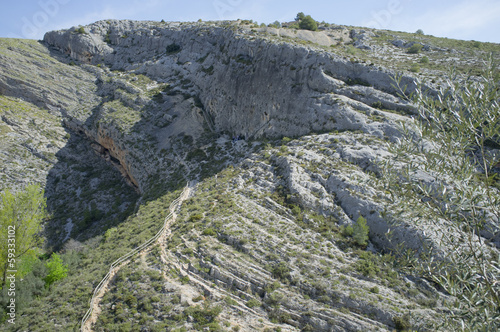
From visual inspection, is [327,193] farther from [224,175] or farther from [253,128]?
[253,128]

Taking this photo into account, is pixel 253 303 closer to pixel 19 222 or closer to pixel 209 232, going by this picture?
pixel 209 232

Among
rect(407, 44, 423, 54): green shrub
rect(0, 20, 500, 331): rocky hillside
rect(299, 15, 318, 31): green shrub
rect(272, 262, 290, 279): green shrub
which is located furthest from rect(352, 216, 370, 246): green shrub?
rect(299, 15, 318, 31): green shrub

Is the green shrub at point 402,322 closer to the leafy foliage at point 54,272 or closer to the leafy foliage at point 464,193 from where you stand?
the leafy foliage at point 464,193

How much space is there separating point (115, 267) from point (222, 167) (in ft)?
59.9

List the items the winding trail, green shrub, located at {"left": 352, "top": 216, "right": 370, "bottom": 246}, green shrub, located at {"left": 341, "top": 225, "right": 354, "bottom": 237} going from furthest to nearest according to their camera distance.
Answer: green shrub, located at {"left": 341, "top": 225, "right": 354, "bottom": 237} → green shrub, located at {"left": 352, "top": 216, "right": 370, "bottom": 246} → the winding trail

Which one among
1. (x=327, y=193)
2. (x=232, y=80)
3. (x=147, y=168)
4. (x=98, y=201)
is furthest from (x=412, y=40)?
(x=98, y=201)

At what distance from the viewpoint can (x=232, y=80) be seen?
47.9m

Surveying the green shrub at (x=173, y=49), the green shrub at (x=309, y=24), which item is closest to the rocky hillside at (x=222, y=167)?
the green shrub at (x=173, y=49)

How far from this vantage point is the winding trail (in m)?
17.4

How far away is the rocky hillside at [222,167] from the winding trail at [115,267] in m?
0.61

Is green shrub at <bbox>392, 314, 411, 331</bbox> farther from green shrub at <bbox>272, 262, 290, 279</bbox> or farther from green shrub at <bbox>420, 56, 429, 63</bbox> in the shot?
green shrub at <bbox>420, 56, 429, 63</bbox>

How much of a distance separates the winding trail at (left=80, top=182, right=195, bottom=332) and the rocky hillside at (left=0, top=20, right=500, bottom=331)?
61 centimetres

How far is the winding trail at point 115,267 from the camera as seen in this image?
17.4 meters

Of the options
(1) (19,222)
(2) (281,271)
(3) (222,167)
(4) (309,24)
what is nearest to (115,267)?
(1) (19,222)
